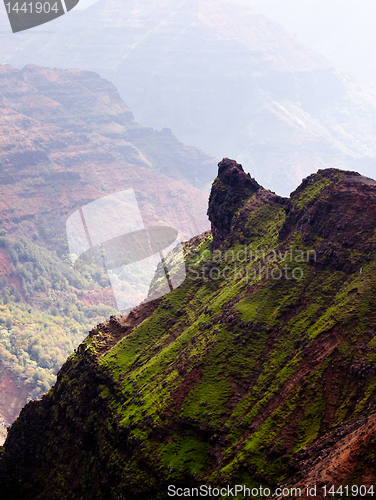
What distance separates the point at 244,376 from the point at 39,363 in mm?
155724

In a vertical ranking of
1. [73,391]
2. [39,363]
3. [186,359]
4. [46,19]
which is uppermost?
[46,19]

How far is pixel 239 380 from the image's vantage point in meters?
53.3

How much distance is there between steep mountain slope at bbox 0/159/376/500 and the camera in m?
45.5

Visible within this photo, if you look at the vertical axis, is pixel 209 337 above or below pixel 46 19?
below

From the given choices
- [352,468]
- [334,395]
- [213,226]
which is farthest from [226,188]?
[352,468]

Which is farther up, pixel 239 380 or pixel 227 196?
pixel 227 196

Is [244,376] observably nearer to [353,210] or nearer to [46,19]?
[353,210]

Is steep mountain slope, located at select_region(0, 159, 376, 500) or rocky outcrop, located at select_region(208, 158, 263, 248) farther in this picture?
rocky outcrop, located at select_region(208, 158, 263, 248)

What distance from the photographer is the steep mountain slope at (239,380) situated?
45469 mm

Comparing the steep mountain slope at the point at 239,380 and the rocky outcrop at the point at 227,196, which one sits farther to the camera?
the rocky outcrop at the point at 227,196

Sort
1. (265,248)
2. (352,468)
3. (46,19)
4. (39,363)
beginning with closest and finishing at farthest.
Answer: (352,468)
(46,19)
(265,248)
(39,363)

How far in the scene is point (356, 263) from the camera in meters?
56.2

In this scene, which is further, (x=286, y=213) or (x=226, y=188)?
(x=226, y=188)

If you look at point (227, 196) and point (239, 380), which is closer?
point (239, 380)
